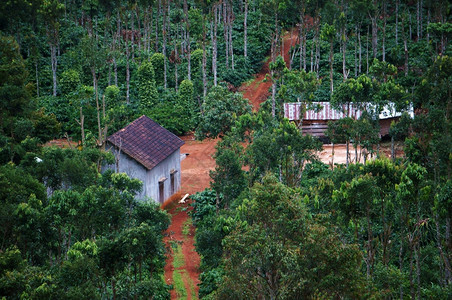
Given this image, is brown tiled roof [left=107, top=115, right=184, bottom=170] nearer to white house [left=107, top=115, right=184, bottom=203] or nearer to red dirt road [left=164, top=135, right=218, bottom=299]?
white house [left=107, top=115, right=184, bottom=203]

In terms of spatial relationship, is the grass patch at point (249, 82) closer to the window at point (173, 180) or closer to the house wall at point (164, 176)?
the house wall at point (164, 176)

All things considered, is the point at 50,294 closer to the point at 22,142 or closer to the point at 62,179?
the point at 62,179

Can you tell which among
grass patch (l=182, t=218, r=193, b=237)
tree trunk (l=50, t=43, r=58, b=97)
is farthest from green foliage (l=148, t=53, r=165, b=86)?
grass patch (l=182, t=218, r=193, b=237)

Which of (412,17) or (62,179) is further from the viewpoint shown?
(412,17)

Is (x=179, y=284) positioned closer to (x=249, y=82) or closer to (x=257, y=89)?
(x=257, y=89)

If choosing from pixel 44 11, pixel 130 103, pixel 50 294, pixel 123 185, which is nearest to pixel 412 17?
pixel 130 103
